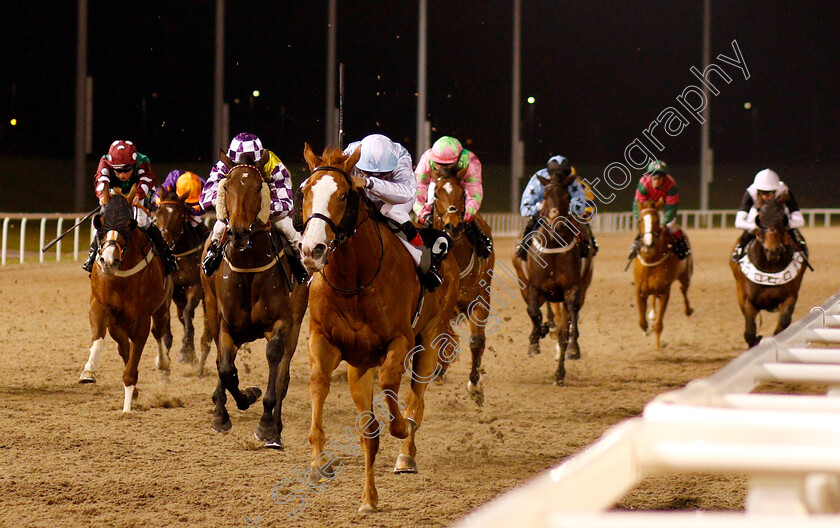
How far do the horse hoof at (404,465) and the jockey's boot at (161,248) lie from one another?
3.15m

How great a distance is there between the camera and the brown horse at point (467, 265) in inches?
309

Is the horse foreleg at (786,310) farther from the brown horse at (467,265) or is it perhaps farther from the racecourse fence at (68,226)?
the racecourse fence at (68,226)

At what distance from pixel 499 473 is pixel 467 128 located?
6863 cm

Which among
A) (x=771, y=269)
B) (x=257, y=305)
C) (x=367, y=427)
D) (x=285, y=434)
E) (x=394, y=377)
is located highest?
(x=771, y=269)

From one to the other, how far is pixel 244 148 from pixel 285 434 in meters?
1.85

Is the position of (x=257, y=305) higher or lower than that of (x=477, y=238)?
lower

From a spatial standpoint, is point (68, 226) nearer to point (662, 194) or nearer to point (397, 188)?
point (662, 194)

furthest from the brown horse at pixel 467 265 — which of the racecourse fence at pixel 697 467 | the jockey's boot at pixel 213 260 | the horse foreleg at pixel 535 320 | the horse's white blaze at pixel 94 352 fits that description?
the racecourse fence at pixel 697 467

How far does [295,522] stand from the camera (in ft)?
15.7

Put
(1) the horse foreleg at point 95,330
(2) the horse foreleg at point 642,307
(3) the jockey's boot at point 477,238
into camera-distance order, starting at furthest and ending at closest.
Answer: (2) the horse foreleg at point 642,307 < (3) the jockey's boot at point 477,238 < (1) the horse foreleg at point 95,330

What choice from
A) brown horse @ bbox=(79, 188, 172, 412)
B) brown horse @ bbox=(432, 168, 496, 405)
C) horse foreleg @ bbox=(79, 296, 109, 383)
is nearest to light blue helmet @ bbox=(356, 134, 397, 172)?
brown horse @ bbox=(432, 168, 496, 405)

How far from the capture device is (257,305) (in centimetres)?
673

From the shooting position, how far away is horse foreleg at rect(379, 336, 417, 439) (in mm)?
5031

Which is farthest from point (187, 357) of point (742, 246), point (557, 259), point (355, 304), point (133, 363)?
point (742, 246)
